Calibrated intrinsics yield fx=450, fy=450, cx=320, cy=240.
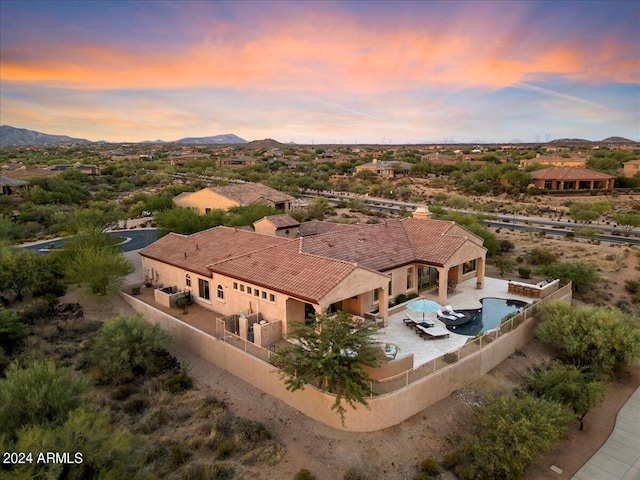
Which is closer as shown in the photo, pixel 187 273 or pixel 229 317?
pixel 229 317

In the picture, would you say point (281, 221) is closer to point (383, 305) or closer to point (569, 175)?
point (383, 305)

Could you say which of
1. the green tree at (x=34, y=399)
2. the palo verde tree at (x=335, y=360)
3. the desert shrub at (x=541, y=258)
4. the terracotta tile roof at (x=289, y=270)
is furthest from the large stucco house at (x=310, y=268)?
the desert shrub at (x=541, y=258)

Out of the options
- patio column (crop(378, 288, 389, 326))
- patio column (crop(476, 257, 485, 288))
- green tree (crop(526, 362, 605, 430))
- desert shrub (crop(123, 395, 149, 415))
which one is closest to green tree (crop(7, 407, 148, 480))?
desert shrub (crop(123, 395, 149, 415))

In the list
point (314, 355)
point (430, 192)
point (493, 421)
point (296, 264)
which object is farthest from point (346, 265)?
point (430, 192)

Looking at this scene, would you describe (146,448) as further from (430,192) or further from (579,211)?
(430,192)

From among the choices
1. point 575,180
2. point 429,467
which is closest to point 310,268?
point 429,467

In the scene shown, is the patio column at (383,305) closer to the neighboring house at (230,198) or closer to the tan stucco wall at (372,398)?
the tan stucco wall at (372,398)
